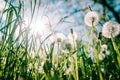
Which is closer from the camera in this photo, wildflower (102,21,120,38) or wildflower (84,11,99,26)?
wildflower (102,21,120,38)

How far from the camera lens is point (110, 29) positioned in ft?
6.35

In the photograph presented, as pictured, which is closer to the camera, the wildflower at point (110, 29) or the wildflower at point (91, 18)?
the wildflower at point (110, 29)

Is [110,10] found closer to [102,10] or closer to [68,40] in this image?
[102,10]

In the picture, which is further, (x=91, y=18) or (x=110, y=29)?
(x=91, y=18)

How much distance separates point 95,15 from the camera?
204cm

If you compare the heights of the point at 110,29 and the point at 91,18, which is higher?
the point at 91,18

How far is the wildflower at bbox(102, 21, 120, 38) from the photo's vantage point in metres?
1.88

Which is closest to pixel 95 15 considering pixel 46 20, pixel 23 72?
pixel 46 20

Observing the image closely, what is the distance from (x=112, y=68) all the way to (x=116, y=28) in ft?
1.04

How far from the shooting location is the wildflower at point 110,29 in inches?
74.1

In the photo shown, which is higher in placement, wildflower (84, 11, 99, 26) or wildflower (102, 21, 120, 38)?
wildflower (84, 11, 99, 26)

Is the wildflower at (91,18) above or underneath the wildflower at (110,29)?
above

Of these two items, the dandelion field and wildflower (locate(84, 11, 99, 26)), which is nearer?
the dandelion field

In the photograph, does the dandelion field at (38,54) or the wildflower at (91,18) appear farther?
the wildflower at (91,18)
